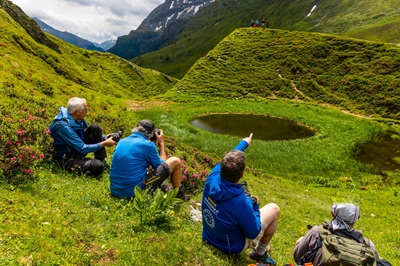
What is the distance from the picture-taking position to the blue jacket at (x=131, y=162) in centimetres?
864

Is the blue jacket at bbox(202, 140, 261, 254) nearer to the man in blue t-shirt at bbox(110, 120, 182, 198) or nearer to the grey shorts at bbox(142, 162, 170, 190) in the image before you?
the grey shorts at bbox(142, 162, 170, 190)

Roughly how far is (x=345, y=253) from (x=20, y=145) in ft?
31.7

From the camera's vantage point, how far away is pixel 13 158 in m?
8.34

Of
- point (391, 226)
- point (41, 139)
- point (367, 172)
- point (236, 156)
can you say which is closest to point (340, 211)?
point (236, 156)

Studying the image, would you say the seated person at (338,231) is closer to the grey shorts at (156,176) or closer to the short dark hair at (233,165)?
the short dark hair at (233,165)

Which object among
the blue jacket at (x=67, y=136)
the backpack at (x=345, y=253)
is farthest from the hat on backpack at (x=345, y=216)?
the blue jacket at (x=67, y=136)

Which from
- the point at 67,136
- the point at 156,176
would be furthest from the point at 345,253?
the point at 67,136

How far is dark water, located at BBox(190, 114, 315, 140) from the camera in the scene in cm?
4138

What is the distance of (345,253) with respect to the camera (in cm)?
534

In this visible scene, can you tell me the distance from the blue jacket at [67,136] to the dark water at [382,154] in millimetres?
30399

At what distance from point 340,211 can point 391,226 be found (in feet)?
42.9

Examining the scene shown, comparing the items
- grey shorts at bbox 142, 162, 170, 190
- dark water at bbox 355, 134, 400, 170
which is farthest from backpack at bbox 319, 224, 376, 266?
dark water at bbox 355, 134, 400, 170

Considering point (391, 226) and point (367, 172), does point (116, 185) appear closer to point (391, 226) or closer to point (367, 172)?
point (391, 226)

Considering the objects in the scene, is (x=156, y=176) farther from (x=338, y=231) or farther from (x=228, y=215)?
(x=338, y=231)
